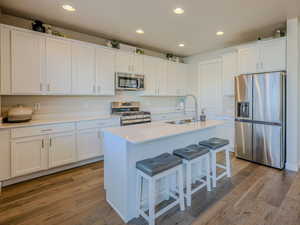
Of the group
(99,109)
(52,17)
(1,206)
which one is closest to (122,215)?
(1,206)

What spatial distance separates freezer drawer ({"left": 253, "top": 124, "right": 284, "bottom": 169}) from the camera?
3139 mm

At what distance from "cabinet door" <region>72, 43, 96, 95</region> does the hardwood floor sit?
1.71m

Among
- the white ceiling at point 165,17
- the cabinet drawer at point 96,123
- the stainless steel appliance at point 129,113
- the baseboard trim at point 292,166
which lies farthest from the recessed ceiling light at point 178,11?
the baseboard trim at point 292,166

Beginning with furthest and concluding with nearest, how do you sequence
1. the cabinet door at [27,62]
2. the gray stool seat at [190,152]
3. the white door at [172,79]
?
the white door at [172,79] < the cabinet door at [27,62] < the gray stool seat at [190,152]

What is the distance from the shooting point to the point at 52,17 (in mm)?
2951

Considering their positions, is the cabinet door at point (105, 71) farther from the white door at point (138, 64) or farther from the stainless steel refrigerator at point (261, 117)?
the stainless steel refrigerator at point (261, 117)

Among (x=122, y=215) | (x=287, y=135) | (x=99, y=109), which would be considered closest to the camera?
(x=122, y=215)

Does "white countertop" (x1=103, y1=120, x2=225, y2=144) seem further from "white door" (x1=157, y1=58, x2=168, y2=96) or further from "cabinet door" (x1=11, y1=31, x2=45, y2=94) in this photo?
"white door" (x1=157, y1=58, x2=168, y2=96)

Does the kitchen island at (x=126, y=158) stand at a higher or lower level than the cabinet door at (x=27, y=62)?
lower

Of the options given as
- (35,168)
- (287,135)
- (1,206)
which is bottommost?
(1,206)

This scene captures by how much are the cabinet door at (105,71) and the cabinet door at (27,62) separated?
1.05m

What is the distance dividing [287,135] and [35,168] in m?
4.58

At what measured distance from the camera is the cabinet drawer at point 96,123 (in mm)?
3250

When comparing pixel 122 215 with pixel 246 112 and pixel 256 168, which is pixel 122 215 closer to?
pixel 256 168
